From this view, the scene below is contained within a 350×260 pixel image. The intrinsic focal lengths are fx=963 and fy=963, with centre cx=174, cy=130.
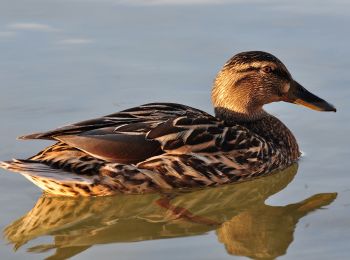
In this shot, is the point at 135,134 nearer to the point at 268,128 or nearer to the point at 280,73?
the point at 268,128

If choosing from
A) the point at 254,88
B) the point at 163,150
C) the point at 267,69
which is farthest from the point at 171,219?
the point at 267,69

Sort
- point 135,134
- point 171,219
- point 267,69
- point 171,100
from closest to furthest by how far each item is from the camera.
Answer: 1. point 171,219
2. point 135,134
3. point 267,69
4. point 171,100

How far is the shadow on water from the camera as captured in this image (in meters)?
7.36

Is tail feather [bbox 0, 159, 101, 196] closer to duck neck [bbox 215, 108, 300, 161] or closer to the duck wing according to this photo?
the duck wing

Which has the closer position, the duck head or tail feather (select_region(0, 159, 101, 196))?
tail feather (select_region(0, 159, 101, 196))

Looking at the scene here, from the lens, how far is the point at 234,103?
9.44m

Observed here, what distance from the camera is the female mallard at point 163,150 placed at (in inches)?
323

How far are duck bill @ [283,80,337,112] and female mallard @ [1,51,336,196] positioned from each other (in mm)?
20

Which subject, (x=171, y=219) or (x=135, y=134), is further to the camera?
(x=135, y=134)

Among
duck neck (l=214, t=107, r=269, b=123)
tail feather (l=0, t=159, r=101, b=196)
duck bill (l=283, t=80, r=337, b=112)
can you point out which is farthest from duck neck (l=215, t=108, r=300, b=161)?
tail feather (l=0, t=159, r=101, b=196)

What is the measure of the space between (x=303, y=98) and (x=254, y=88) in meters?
0.49

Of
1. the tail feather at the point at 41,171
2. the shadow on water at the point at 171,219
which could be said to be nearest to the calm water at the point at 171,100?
the shadow on water at the point at 171,219

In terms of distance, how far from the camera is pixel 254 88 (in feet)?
31.1

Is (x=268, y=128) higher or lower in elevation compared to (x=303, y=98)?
lower
